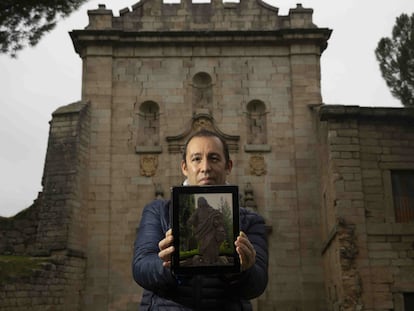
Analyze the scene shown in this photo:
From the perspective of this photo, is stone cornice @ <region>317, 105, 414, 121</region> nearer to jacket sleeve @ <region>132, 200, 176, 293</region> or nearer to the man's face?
the man's face

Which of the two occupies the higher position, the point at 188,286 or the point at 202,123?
the point at 202,123

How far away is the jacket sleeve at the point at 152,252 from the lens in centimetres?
251

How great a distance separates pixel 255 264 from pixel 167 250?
1.44ft

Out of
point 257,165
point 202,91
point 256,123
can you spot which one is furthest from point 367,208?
point 202,91

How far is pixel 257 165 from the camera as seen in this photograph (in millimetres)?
17312

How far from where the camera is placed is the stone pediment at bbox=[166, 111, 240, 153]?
1745 cm

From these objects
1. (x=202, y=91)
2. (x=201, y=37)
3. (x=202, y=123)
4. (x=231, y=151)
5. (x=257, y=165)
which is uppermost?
(x=201, y=37)

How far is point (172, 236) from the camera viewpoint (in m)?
2.43

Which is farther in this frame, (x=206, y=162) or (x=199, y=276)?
(x=206, y=162)

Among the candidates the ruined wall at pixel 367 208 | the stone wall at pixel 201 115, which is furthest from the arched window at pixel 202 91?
the ruined wall at pixel 367 208

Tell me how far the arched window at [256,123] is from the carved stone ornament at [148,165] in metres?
2.95

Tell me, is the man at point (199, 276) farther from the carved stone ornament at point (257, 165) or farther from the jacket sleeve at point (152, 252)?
the carved stone ornament at point (257, 165)

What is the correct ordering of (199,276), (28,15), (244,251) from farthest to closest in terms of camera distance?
(28,15)
(199,276)
(244,251)

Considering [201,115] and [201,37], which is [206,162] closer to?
[201,115]
